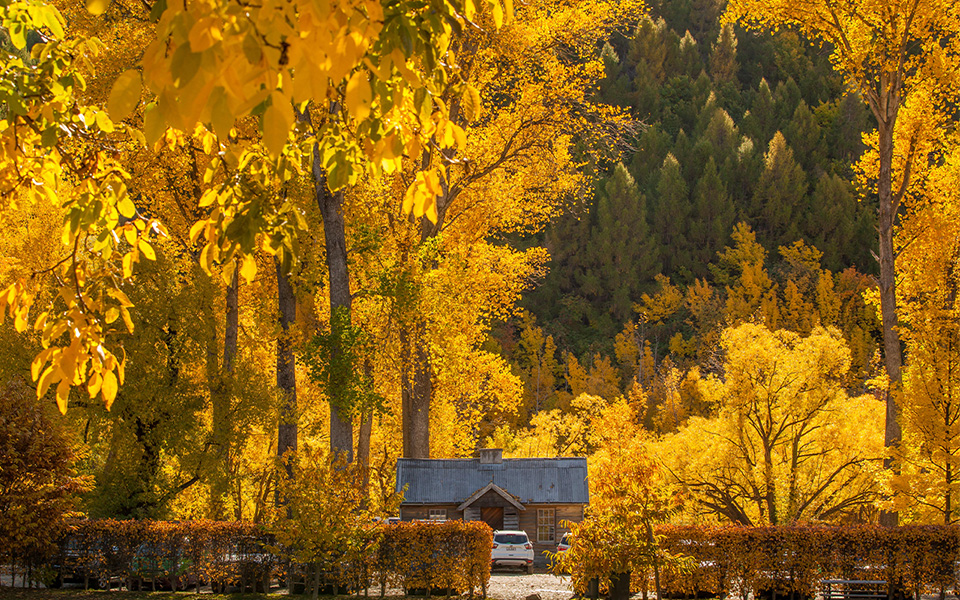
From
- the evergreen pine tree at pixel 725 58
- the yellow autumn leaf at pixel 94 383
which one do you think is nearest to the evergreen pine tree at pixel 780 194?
the evergreen pine tree at pixel 725 58

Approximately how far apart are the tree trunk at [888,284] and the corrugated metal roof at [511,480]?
38.6 feet

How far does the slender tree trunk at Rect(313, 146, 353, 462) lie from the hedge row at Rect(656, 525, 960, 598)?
5551mm

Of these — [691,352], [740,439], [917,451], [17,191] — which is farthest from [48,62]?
[691,352]

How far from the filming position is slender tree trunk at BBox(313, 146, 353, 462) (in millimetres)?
13266

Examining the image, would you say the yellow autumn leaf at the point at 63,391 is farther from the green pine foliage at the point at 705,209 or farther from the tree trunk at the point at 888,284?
the green pine foliage at the point at 705,209

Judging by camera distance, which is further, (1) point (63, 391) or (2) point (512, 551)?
(2) point (512, 551)

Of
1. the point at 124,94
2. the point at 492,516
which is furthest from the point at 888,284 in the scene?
the point at 124,94

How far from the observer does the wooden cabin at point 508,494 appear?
85.8 feet

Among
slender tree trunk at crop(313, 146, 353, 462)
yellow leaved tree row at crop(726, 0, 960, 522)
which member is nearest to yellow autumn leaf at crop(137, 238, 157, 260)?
slender tree trunk at crop(313, 146, 353, 462)

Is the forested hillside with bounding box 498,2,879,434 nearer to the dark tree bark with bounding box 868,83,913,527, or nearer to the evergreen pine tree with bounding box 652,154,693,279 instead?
the evergreen pine tree with bounding box 652,154,693,279

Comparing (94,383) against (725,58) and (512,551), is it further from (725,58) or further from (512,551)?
(725,58)

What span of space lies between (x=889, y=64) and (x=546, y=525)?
1745 cm

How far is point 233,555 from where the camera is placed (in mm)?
13750

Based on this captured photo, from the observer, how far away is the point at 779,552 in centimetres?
1302
